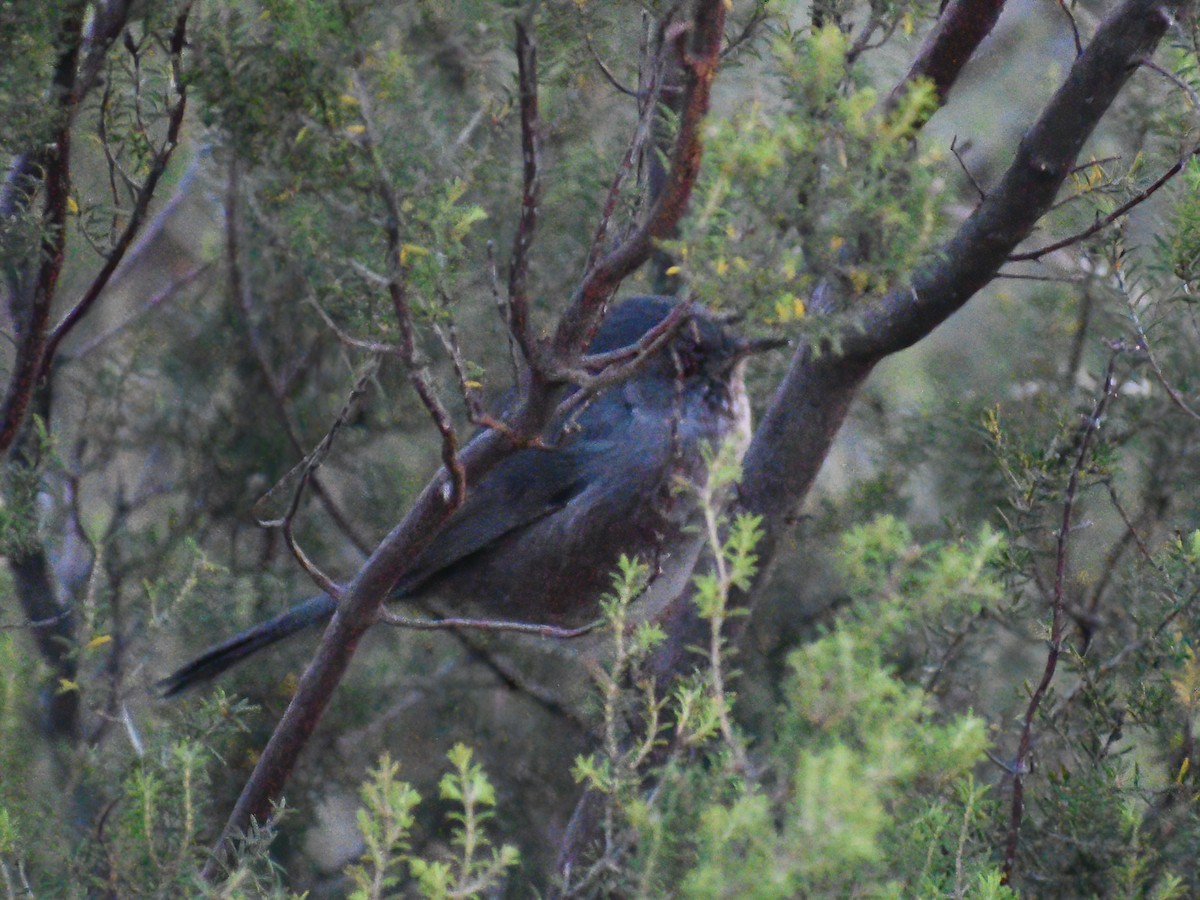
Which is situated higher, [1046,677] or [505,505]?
[505,505]

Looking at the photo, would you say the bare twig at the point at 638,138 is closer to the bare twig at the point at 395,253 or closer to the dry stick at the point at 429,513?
the dry stick at the point at 429,513

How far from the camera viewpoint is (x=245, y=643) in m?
3.04

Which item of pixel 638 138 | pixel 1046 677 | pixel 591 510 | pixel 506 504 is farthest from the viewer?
pixel 506 504

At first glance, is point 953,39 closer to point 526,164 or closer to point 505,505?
point 526,164

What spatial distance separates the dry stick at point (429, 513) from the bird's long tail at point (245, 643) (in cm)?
66

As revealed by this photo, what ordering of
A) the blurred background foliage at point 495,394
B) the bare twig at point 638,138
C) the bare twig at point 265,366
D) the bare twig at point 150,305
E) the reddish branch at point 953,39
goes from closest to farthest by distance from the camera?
the blurred background foliage at point 495,394
the bare twig at point 638,138
the reddish branch at point 953,39
the bare twig at point 265,366
the bare twig at point 150,305

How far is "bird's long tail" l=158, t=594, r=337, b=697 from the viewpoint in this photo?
300 cm

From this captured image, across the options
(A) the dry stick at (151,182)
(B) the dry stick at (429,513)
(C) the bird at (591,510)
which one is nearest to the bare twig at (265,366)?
(C) the bird at (591,510)

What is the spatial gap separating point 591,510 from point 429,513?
3.30ft

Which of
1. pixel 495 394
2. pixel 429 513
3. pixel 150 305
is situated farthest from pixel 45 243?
pixel 495 394

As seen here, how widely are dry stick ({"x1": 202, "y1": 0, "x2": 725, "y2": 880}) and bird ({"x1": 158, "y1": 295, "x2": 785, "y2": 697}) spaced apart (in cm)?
71

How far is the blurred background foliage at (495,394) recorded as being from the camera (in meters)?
1.48

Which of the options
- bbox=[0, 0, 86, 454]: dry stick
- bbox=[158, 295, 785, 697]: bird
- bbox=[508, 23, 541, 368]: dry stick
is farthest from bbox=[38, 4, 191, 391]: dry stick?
bbox=[158, 295, 785, 697]: bird

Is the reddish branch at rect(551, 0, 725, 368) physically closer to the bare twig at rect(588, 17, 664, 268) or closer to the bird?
the bare twig at rect(588, 17, 664, 268)
